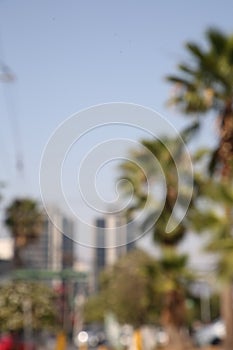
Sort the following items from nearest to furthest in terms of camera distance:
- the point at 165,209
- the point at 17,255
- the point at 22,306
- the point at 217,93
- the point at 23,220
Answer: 1. the point at 217,93
2. the point at 165,209
3. the point at 22,306
4. the point at 23,220
5. the point at 17,255

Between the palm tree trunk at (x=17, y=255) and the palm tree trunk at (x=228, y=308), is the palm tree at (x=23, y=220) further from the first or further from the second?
the palm tree trunk at (x=228, y=308)

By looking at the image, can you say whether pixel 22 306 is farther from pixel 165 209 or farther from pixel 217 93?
pixel 217 93

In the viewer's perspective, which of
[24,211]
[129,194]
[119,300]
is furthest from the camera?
[119,300]

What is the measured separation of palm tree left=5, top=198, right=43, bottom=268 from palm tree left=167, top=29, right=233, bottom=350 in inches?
1207

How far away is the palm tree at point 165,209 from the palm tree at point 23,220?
21.4 metres

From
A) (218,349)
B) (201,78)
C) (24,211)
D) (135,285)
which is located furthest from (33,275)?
(201,78)

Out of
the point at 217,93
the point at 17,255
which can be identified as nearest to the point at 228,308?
the point at 217,93

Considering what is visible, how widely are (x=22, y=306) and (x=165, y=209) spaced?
11.3m

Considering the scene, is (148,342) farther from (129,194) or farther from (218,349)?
(129,194)

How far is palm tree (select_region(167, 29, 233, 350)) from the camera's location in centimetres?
2011

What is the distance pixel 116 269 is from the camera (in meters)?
62.9

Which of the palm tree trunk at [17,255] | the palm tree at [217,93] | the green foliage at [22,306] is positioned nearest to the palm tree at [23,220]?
the palm tree trunk at [17,255]

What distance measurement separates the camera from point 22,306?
119 feet

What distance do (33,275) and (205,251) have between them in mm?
30057
